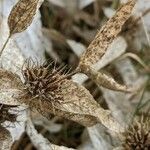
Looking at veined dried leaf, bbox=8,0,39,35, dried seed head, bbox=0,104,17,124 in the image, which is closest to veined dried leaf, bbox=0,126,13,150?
dried seed head, bbox=0,104,17,124

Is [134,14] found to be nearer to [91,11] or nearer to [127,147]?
[91,11]

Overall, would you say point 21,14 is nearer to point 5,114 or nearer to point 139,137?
point 5,114

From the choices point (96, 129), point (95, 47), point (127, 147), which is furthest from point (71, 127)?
point (95, 47)

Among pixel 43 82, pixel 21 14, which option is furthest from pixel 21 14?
pixel 43 82

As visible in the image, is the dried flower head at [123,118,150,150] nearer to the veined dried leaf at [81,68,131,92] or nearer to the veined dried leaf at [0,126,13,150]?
the veined dried leaf at [81,68,131,92]

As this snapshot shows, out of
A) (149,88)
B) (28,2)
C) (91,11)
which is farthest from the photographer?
(91,11)

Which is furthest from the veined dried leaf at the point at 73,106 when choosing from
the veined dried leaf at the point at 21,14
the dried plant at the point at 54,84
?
the veined dried leaf at the point at 21,14

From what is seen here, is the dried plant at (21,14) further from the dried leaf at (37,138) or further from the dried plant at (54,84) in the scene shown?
the dried leaf at (37,138)
